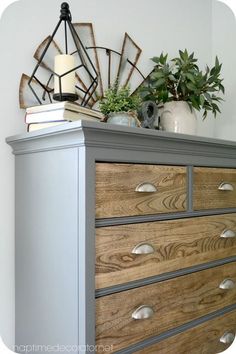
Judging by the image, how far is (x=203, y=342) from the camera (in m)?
1.27

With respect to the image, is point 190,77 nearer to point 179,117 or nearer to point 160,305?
point 179,117

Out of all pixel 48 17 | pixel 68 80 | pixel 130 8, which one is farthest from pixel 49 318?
pixel 130 8

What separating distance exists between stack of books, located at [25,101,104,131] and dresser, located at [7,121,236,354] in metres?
0.07

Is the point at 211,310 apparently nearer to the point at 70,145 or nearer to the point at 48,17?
the point at 70,145

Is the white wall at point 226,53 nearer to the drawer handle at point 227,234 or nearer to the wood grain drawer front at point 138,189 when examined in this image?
the drawer handle at point 227,234

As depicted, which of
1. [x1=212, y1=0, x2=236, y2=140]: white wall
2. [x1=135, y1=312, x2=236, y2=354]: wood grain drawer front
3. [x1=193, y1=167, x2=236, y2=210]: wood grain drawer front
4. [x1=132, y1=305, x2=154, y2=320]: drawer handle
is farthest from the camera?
[x1=212, y1=0, x2=236, y2=140]: white wall

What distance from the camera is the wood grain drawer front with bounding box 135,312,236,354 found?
3.66 feet

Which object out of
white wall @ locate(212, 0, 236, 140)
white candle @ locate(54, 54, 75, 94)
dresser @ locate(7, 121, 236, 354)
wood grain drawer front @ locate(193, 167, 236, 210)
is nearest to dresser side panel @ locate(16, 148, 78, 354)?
dresser @ locate(7, 121, 236, 354)

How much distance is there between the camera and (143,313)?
1026mm

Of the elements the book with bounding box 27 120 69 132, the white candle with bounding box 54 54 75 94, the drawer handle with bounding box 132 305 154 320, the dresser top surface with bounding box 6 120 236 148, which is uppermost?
the white candle with bounding box 54 54 75 94

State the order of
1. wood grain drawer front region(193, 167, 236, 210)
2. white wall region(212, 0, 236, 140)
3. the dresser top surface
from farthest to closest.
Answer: white wall region(212, 0, 236, 140)
wood grain drawer front region(193, 167, 236, 210)
the dresser top surface

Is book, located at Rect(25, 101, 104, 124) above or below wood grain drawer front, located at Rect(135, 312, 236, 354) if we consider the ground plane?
above

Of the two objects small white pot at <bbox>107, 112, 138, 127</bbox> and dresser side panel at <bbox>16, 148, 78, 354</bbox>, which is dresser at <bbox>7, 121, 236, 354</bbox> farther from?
small white pot at <bbox>107, 112, 138, 127</bbox>

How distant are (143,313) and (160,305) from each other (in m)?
0.09
